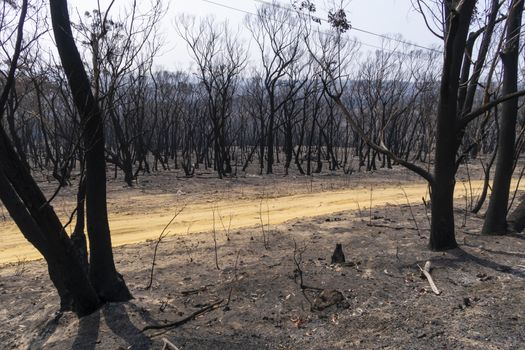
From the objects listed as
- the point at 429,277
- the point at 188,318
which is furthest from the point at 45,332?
the point at 429,277

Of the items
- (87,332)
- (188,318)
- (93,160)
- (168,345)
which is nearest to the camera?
(168,345)

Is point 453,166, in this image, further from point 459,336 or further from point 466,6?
point 459,336

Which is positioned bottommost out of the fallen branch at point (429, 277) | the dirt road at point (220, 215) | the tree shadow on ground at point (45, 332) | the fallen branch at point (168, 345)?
the dirt road at point (220, 215)

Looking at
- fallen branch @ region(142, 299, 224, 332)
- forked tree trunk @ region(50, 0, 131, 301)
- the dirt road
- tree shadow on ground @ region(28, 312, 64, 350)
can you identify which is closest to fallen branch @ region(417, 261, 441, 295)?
fallen branch @ region(142, 299, 224, 332)

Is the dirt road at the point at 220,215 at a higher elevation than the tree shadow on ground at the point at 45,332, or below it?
below

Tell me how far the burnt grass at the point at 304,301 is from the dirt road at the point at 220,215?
302 cm

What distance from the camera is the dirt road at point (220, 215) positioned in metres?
9.10

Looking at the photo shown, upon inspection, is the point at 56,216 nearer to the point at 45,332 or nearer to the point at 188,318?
the point at 45,332

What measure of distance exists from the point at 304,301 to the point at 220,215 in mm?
7231

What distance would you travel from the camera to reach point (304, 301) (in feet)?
13.6

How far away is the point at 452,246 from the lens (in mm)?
5297

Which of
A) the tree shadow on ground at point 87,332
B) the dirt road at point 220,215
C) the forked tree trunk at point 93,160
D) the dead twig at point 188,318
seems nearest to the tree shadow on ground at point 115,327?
the tree shadow on ground at point 87,332

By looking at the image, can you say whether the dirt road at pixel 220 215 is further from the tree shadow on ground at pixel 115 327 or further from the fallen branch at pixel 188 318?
the fallen branch at pixel 188 318

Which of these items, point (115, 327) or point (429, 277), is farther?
point (429, 277)
